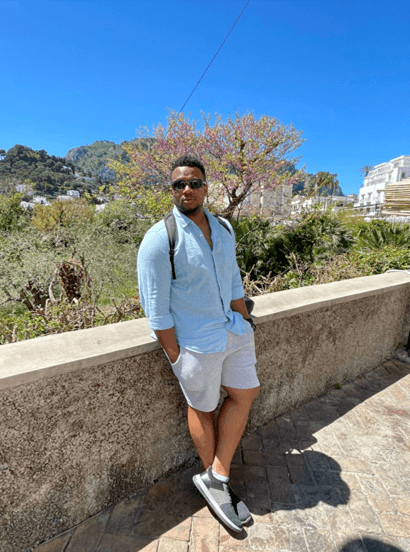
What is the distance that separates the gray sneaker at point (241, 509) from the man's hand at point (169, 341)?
89 cm

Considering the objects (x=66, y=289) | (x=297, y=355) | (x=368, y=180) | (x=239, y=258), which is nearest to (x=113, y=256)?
(x=66, y=289)

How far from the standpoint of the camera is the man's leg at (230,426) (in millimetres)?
1849

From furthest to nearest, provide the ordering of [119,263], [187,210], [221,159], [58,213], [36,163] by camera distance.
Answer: [36,163] < [58,213] < [221,159] < [119,263] < [187,210]

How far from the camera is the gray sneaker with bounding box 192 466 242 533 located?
A: 1.73m

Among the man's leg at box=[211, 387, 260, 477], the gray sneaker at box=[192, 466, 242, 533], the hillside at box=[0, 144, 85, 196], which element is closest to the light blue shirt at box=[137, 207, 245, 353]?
the man's leg at box=[211, 387, 260, 477]

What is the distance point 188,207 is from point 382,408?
2538mm

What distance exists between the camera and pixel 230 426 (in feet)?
6.20

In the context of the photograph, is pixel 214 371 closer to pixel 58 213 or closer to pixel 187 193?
pixel 187 193

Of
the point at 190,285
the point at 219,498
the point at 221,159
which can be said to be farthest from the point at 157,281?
the point at 221,159

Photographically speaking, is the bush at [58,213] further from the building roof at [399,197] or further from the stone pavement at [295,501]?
the stone pavement at [295,501]

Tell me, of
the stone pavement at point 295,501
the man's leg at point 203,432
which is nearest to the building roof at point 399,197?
the stone pavement at point 295,501

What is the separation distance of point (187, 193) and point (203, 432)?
1.31m

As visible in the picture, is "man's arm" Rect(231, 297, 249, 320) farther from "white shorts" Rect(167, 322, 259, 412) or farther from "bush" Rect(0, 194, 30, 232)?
"bush" Rect(0, 194, 30, 232)

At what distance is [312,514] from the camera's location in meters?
1.88
